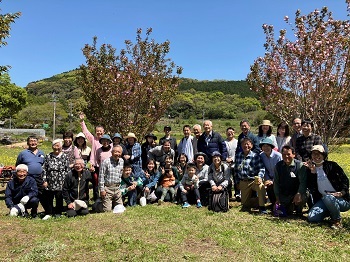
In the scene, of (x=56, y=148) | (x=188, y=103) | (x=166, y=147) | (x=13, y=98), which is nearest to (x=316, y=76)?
(x=166, y=147)

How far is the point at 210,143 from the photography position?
8227 millimetres

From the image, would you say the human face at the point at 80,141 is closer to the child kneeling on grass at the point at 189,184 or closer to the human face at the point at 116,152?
the human face at the point at 116,152

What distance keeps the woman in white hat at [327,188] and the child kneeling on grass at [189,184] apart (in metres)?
2.60

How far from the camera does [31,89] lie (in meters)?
126

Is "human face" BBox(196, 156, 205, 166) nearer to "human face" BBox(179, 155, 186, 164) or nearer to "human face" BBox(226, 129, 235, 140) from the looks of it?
"human face" BBox(179, 155, 186, 164)

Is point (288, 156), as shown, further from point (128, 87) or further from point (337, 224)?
point (128, 87)

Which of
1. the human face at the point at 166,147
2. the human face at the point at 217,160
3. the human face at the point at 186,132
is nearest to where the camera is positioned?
the human face at the point at 217,160

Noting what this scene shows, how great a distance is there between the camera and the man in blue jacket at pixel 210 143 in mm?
8219

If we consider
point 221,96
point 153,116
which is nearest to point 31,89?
point 221,96

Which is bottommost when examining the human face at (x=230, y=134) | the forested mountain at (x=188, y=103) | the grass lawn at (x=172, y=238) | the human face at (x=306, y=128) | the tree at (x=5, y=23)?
the grass lawn at (x=172, y=238)

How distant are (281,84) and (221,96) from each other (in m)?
112

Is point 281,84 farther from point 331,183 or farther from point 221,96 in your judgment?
point 221,96

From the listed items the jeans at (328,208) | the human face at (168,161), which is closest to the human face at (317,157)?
the jeans at (328,208)

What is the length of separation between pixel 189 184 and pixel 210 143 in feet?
3.79
